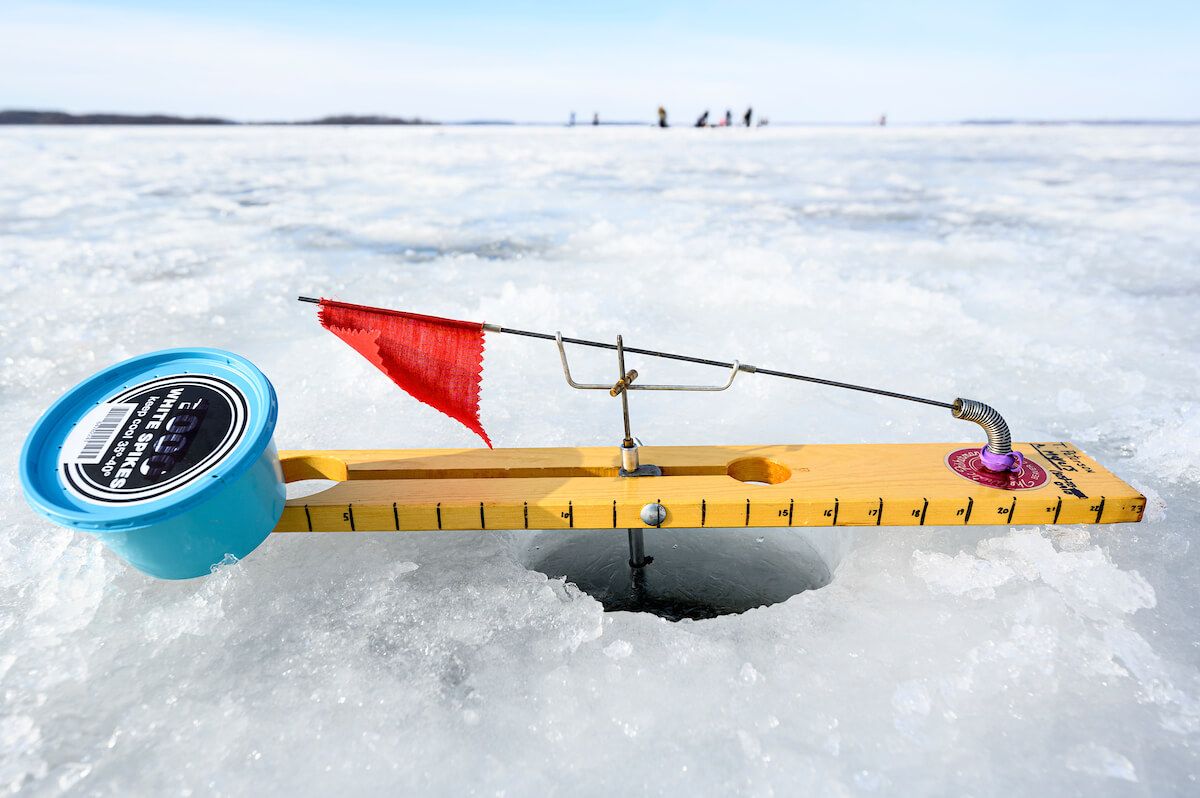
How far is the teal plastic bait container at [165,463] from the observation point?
160 centimetres

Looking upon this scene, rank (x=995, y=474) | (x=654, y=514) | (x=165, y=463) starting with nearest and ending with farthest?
(x=165, y=463)
(x=654, y=514)
(x=995, y=474)

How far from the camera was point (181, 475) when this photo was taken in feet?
5.44

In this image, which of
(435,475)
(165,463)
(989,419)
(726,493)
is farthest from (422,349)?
(989,419)

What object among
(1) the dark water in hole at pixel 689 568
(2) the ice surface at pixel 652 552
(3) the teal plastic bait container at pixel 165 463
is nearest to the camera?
(2) the ice surface at pixel 652 552

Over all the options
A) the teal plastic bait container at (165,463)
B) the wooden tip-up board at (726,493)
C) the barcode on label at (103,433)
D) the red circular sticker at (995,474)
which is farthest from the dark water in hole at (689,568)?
the barcode on label at (103,433)

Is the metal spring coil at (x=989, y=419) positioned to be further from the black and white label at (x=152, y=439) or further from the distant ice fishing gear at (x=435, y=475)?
the black and white label at (x=152, y=439)

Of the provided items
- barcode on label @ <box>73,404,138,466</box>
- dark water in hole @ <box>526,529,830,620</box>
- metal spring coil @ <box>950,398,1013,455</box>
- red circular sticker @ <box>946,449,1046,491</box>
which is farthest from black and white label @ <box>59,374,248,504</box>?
red circular sticker @ <box>946,449,1046,491</box>

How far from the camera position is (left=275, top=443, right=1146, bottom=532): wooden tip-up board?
6.43 ft

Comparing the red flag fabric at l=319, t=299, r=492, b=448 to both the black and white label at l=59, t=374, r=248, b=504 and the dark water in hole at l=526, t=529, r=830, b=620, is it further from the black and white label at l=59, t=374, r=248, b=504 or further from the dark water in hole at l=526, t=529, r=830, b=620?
the dark water in hole at l=526, t=529, r=830, b=620

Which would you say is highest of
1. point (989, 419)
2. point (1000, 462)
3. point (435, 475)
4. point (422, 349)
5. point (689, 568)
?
point (422, 349)

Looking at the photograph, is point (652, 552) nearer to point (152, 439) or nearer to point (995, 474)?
point (995, 474)

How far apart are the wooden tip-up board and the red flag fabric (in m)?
0.22

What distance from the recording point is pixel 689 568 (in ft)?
7.91

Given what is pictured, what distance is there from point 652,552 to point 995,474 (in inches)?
43.9
